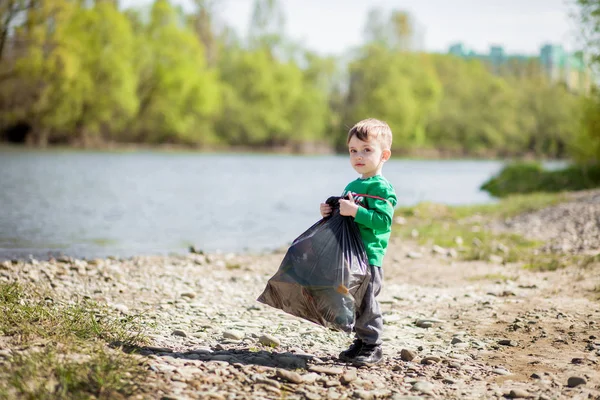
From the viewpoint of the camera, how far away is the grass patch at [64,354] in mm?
4016

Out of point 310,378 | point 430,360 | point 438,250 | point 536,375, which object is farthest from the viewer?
point 438,250

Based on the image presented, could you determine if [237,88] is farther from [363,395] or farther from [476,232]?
[363,395]

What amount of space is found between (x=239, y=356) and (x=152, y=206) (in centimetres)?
1803

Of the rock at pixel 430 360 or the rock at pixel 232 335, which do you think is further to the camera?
the rock at pixel 232 335

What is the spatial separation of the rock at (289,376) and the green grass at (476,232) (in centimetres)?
682

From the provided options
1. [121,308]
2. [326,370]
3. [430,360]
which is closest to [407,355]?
[430,360]

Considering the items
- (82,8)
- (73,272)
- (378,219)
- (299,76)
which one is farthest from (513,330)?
(299,76)

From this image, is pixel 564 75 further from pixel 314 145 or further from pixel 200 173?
pixel 200 173

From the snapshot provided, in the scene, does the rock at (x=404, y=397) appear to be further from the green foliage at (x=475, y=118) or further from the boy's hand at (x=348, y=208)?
the green foliage at (x=475, y=118)

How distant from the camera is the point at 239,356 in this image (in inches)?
212

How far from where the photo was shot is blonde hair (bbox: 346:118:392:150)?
5.20 meters

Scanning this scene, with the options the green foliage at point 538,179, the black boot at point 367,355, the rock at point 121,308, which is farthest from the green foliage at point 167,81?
the black boot at point 367,355

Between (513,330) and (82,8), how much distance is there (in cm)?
5932

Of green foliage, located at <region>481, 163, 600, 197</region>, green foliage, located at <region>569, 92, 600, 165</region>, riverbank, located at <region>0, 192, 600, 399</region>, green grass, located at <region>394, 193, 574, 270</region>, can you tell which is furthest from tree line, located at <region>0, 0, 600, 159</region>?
riverbank, located at <region>0, 192, 600, 399</region>
